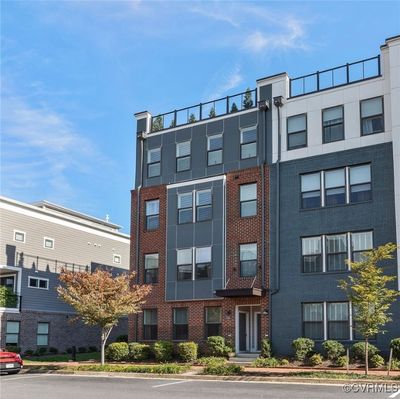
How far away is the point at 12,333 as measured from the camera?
35844mm

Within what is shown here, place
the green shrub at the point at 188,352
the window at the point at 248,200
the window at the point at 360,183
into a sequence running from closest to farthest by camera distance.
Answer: the window at the point at 360,183 → the green shrub at the point at 188,352 → the window at the point at 248,200

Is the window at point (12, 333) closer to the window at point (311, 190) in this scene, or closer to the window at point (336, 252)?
the window at point (311, 190)

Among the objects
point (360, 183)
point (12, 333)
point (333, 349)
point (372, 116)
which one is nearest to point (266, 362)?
point (333, 349)

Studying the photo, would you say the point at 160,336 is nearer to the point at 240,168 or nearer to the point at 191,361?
the point at 191,361

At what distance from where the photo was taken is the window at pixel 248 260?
28500mm

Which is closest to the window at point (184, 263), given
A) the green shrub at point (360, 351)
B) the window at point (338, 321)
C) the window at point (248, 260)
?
the window at point (248, 260)

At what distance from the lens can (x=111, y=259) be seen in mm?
44500

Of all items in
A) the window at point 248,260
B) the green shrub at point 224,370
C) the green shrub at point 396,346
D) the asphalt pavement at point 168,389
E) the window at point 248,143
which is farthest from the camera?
the window at point 248,143

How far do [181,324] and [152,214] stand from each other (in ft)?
20.5

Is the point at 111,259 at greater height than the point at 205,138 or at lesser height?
lesser

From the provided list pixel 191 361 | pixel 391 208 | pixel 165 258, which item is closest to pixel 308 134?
pixel 391 208

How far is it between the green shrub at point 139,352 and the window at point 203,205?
6933 mm

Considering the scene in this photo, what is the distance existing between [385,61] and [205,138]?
9.88 m

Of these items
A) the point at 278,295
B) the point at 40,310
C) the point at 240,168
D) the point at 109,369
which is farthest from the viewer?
the point at 40,310
